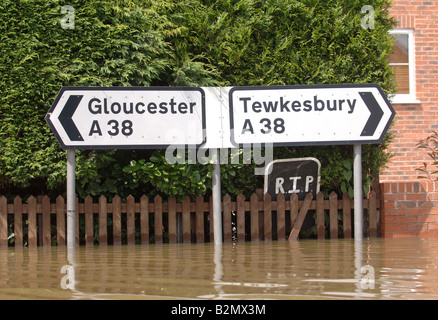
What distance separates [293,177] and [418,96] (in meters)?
5.47

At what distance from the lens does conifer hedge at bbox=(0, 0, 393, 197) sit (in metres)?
7.19

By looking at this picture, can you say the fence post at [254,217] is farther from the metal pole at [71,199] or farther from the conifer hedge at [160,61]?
the metal pole at [71,199]

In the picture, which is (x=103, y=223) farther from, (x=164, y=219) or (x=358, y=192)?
(x=358, y=192)

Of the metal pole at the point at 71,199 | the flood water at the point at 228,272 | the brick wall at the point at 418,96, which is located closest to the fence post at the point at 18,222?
the flood water at the point at 228,272

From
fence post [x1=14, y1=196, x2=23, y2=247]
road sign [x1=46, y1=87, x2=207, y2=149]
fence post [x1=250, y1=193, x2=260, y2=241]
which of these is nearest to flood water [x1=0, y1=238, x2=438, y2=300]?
fence post [x1=14, y1=196, x2=23, y2=247]

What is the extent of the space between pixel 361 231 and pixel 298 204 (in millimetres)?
819

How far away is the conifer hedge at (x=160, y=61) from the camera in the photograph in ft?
23.6

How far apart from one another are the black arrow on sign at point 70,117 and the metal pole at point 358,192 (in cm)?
315

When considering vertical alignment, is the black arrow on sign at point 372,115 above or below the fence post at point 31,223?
above

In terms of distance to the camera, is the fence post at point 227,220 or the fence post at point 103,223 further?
the fence post at point 227,220

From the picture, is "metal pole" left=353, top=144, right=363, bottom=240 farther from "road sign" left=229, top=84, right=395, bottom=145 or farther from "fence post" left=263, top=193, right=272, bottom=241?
"fence post" left=263, top=193, right=272, bottom=241

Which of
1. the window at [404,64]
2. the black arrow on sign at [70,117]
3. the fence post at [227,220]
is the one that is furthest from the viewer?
the window at [404,64]

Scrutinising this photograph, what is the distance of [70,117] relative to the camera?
6.98 m
